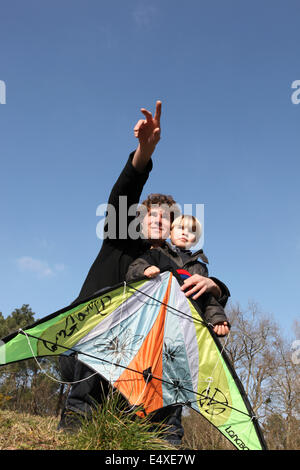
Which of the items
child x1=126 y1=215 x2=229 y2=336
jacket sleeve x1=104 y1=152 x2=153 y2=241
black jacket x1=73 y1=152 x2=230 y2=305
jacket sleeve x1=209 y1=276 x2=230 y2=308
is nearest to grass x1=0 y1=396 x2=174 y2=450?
black jacket x1=73 y1=152 x2=230 y2=305

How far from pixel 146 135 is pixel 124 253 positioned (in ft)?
3.15

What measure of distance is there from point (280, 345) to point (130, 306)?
23526mm

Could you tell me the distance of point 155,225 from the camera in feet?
10.4

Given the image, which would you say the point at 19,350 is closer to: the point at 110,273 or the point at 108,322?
the point at 108,322

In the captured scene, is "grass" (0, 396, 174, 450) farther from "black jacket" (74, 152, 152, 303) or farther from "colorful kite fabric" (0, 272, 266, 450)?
"black jacket" (74, 152, 152, 303)

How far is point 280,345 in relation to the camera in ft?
77.5

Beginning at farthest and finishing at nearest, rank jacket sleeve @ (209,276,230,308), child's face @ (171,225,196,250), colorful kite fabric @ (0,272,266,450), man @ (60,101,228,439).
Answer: child's face @ (171,225,196,250) < jacket sleeve @ (209,276,230,308) < man @ (60,101,228,439) < colorful kite fabric @ (0,272,266,450)

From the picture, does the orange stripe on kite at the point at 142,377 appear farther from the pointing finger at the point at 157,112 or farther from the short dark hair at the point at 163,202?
the pointing finger at the point at 157,112

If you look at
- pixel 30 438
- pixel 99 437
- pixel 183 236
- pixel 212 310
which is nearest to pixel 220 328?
pixel 212 310

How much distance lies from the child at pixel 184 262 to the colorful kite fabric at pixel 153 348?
4.1 inches

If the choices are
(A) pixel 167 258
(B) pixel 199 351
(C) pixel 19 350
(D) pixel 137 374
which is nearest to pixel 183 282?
(A) pixel 167 258

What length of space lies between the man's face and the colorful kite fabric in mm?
401

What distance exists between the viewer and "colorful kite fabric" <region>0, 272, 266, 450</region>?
2.51m
